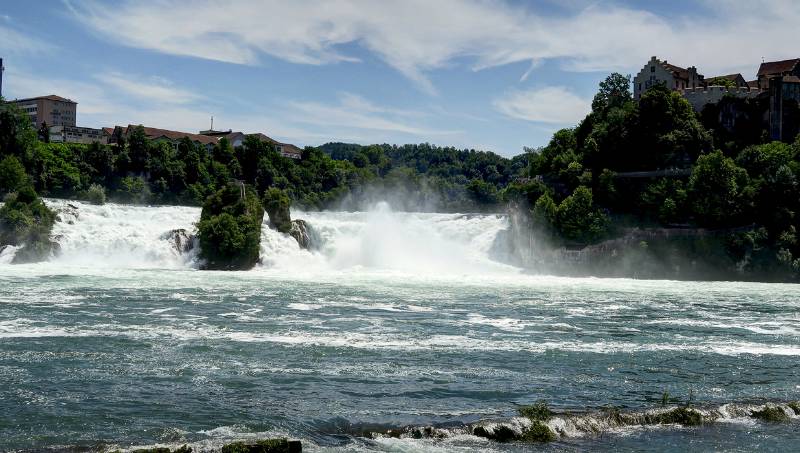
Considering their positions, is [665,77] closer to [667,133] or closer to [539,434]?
[667,133]

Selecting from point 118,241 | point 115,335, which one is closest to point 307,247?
point 118,241

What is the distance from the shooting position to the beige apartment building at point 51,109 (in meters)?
132

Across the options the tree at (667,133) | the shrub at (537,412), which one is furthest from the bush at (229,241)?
the shrub at (537,412)

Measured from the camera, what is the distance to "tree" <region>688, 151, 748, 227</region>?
52.8 m

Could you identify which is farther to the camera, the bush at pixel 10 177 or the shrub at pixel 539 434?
the bush at pixel 10 177

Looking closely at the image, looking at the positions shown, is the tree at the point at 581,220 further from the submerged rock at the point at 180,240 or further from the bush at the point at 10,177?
the bush at the point at 10,177

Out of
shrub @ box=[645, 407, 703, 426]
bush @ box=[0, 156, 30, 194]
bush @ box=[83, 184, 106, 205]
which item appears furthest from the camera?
bush @ box=[83, 184, 106, 205]

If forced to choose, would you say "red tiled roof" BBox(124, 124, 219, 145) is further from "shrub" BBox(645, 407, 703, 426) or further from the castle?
"shrub" BBox(645, 407, 703, 426)

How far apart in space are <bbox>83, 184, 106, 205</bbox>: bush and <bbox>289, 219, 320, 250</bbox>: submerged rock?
76.5ft

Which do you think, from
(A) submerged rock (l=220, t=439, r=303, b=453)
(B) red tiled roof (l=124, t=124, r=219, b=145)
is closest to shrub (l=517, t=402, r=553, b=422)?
(A) submerged rock (l=220, t=439, r=303, b=453)

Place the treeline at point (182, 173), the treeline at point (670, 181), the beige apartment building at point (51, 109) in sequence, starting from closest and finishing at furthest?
the treeline at point (670, 181)
the treeline at point (182, 173)
the beige apartment building at point (51, 109)

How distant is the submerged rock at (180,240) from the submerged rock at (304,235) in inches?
277

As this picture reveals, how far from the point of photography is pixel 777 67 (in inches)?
2977

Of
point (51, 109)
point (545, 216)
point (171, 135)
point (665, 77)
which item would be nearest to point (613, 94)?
point (665, 77)
